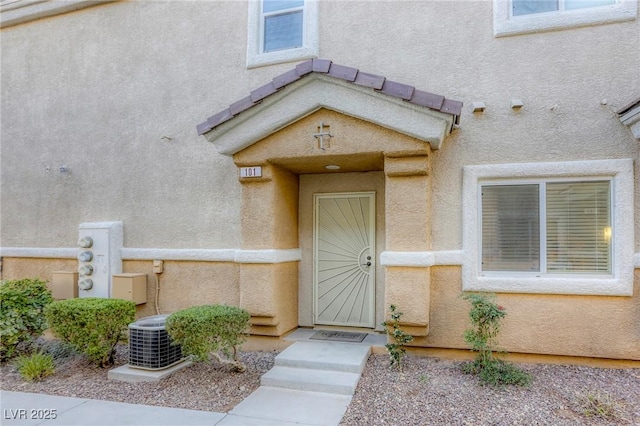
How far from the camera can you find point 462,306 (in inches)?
266

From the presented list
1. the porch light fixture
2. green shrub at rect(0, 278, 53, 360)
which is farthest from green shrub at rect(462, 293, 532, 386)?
green shrub at rect(0, 278, 53, 360)

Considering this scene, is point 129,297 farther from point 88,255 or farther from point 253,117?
point 253,117

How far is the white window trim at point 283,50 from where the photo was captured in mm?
7805

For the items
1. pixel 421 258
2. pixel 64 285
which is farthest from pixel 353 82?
pixel 64 285

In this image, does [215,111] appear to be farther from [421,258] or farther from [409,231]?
[421,258]

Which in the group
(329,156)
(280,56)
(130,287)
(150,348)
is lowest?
(150,348)

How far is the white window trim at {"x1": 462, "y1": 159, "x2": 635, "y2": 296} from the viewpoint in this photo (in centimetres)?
620

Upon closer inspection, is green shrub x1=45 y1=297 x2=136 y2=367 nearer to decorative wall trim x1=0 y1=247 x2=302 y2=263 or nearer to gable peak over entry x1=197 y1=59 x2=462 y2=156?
decorative wall trim x1=0 y1=247 x2=302 y2=263

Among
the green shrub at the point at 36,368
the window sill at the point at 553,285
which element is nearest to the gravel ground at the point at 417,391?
the green shrub at the point at 36,368

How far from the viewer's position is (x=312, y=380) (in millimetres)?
5852

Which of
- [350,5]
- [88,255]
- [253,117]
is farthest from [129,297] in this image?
[350,5]

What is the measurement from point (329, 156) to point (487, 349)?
3.92m

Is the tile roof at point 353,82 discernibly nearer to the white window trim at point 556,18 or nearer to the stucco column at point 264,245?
the stucco column at point 264,245

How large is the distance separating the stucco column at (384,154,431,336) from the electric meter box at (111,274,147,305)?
507 centimetres
